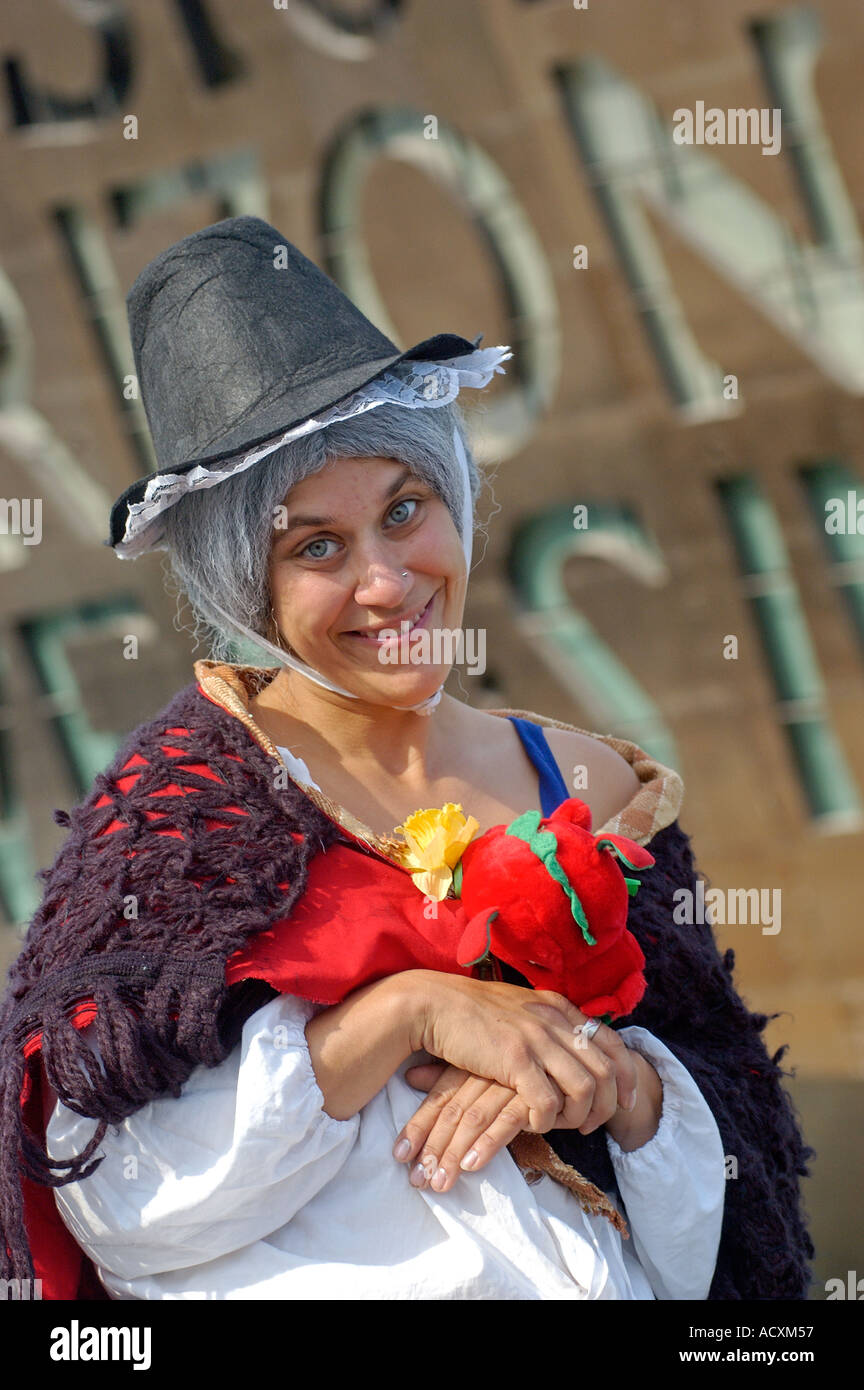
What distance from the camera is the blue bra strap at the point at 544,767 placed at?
256 centimetres

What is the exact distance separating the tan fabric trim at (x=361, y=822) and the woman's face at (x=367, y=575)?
6.0 inches

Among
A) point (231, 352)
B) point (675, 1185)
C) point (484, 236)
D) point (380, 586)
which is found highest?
point (484, 236)

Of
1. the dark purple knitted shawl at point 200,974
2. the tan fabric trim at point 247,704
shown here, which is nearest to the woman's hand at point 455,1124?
the dark purple knitted shawl at point 200,974

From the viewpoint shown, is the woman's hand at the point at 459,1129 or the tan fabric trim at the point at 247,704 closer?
the woman's hand at the point at 459,1129

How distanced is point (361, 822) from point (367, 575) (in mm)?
411

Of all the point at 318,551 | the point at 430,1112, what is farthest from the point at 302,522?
the point at 430,1112

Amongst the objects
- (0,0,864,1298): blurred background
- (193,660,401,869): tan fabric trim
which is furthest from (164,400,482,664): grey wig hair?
(0,0,864,1298): blurred background

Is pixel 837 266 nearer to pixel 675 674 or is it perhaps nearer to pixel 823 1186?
pixel 675 674

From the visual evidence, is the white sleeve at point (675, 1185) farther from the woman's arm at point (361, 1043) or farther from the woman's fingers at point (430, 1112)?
the woman's arm at point (361, 1043)

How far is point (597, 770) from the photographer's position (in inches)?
106

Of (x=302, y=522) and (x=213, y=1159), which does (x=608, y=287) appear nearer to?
(x=302, y=522)

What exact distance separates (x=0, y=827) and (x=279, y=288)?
20.6ft
